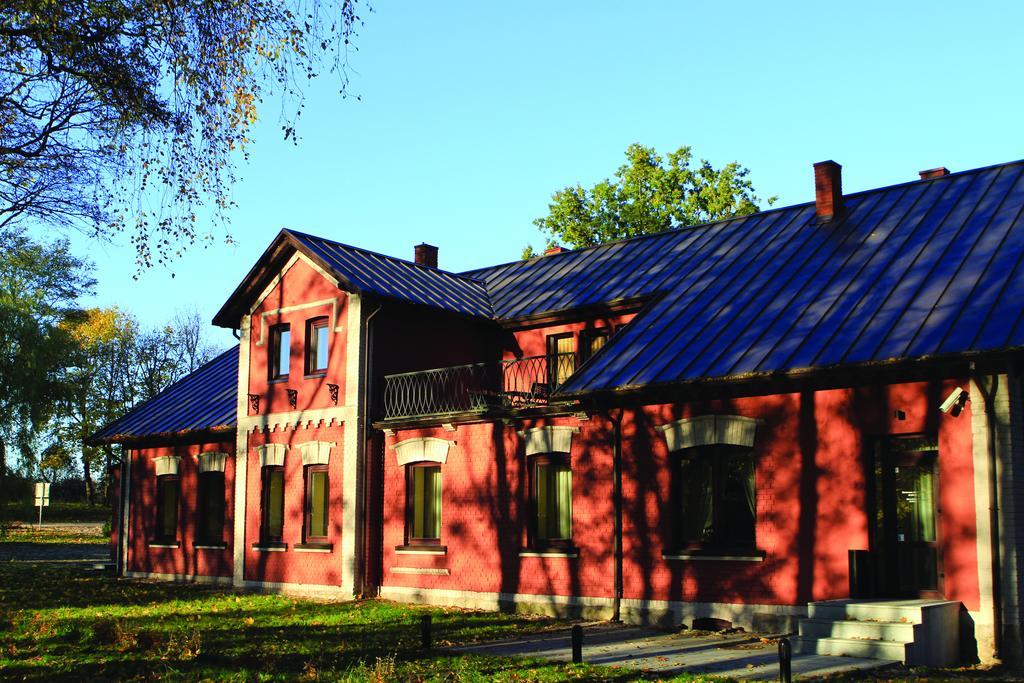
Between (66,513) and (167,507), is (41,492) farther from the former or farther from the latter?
(66,513)

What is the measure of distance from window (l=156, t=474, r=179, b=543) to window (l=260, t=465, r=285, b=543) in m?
4.30

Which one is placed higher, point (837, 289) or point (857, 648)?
point (837, 289)

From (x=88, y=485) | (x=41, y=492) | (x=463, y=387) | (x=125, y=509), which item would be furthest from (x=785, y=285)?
(x=88, y=485)

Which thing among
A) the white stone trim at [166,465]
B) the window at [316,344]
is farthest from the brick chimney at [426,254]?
the white stone trim at [166,465]

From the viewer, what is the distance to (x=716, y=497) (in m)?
16.5

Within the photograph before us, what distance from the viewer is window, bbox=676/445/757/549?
16.2m

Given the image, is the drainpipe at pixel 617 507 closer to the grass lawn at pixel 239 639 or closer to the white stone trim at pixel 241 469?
the grass lawn at pixel 239 639

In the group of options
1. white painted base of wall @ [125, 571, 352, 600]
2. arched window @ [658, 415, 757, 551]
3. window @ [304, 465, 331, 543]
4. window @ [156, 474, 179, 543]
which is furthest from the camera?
window @ [156, 474, 179, 543]

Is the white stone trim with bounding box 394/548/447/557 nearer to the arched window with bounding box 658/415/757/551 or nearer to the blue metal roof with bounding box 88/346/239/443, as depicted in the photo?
the arched window with bounding box 658/415/757/551

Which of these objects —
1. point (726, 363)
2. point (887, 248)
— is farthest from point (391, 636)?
point (887, 248)

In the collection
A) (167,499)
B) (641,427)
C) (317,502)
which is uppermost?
(641,427)

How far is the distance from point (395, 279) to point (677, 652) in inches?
465

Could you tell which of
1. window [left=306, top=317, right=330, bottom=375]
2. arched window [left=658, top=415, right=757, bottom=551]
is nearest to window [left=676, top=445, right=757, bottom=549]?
arched window [left=658, top=415, right=757, bottom=551]

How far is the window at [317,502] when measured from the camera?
21938mm
